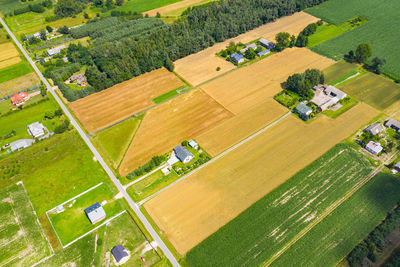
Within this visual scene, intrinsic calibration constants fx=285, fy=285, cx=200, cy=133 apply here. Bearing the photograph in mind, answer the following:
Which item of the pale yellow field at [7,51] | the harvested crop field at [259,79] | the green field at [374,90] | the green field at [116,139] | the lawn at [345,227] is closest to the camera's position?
the lawn at [345,227]

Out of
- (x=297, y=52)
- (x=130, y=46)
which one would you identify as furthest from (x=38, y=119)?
(x=297, y=52)

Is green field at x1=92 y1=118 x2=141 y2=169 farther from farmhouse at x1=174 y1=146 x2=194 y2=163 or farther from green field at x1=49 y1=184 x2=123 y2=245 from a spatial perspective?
farmhouse at x1=174 y1=146 x2=194 y2=163

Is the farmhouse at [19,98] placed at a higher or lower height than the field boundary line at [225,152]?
higher

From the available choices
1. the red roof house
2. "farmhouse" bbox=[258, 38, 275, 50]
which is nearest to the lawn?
"farmhouse" bbox=[258, 38, 275, 50]

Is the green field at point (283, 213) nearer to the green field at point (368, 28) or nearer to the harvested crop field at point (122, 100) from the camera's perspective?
the green field at point (368, 28)

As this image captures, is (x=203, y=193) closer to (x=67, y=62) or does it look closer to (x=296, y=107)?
(x=296, y=107)

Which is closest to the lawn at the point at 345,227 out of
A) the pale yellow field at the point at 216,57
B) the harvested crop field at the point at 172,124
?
the harvested crop field at the point at 172,124

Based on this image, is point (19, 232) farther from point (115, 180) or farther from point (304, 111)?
point (304, 111)
